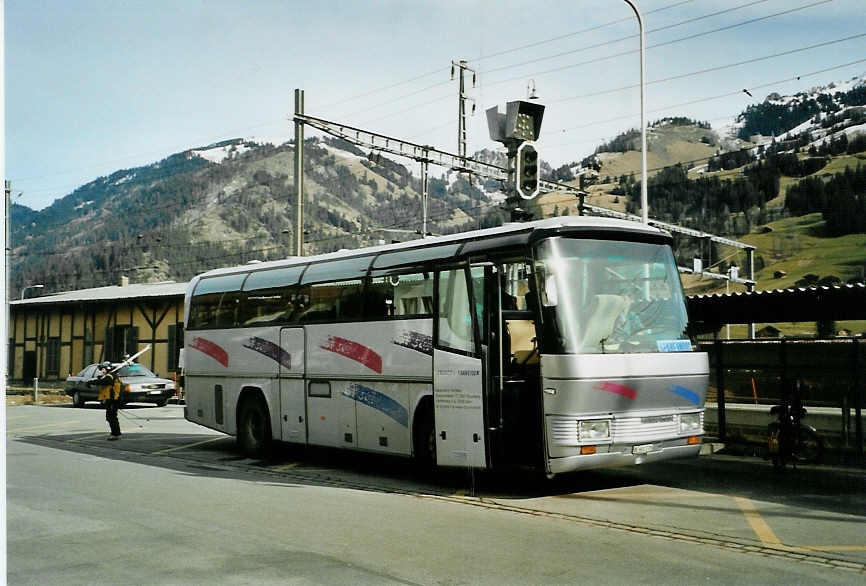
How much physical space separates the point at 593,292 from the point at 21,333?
53234 mm

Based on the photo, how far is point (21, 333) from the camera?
184 ft

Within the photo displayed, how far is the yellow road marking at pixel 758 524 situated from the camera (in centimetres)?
829

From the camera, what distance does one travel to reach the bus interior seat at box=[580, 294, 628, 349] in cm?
1078

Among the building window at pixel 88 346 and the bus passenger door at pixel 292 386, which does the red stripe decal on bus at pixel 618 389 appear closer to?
the bus passenger door at pixel 292 386

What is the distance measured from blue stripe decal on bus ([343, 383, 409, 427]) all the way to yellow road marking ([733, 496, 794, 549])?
4.66m

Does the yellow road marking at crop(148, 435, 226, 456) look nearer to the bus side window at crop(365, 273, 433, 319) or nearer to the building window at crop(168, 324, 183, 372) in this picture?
the bus side window at crop(365, 273, 433, 319)

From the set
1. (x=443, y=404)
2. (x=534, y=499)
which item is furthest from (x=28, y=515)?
(x=534, y=499)

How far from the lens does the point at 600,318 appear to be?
1091 centimetres

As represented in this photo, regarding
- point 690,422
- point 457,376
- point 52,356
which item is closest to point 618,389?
point 690,422

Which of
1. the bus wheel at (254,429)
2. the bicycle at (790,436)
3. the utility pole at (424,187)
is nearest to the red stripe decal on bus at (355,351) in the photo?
the bus wheel at (254,429)

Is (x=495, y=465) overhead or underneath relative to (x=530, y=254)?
underneath

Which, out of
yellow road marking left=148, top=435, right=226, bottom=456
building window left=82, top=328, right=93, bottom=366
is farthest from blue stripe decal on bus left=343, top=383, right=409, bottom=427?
building window left=82, top=328, right=93, bottom=366

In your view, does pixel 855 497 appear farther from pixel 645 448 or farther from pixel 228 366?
pixel 228 366

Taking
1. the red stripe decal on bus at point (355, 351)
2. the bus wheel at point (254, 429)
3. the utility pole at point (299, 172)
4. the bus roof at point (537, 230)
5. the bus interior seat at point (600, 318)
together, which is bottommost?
the bus wheel at point (254, 429)
